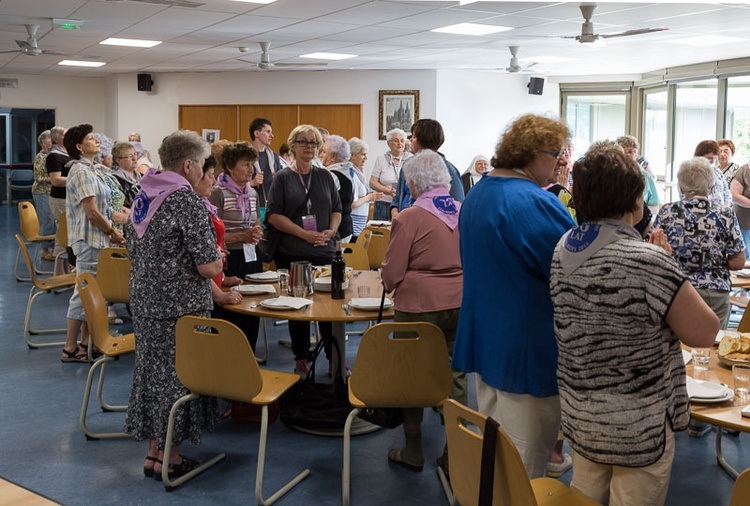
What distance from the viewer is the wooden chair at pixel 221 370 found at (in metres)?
3.28

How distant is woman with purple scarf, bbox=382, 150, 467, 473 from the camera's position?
349 cm

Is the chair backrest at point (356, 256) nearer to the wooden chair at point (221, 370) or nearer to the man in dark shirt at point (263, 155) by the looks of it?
the man in dark shirt at point (263, 155)

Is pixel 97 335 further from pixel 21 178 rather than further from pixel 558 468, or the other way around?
pixel 21 178

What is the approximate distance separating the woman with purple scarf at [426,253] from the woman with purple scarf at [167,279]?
0.83m

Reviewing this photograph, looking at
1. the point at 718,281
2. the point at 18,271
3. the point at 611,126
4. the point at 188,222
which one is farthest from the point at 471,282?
the point at 611,126

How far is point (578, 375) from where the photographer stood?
2129 millimetres

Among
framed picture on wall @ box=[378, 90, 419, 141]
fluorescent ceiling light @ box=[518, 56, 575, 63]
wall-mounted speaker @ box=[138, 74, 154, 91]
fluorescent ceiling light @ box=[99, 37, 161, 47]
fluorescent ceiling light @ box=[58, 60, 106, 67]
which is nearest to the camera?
fluorescent ceiling light @ box=[99, 37, 161, 47]

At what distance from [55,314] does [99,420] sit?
3.24 meters

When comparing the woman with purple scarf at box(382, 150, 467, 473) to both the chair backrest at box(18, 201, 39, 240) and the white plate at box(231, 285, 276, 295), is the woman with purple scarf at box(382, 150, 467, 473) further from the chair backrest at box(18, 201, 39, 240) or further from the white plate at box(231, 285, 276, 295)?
the chair backrest at box(18, 201, 39, 240)

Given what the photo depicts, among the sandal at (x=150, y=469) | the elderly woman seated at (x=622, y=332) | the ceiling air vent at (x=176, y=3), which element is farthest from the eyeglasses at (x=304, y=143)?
the ceiling air vent at (x=176, y=3)

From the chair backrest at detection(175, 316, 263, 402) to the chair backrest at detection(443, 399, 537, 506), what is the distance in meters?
1.31

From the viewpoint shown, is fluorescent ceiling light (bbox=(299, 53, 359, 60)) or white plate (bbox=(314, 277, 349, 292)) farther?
fluorescent ceiling light (bbox=(299, 53, 359, 60))

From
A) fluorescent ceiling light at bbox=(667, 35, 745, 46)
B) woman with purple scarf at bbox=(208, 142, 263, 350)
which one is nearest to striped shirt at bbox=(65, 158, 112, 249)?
woman with purple scarf at bbox=(208, 142, 263, 350)

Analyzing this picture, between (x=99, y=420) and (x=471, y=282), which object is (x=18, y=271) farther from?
(x=471, y=282)
